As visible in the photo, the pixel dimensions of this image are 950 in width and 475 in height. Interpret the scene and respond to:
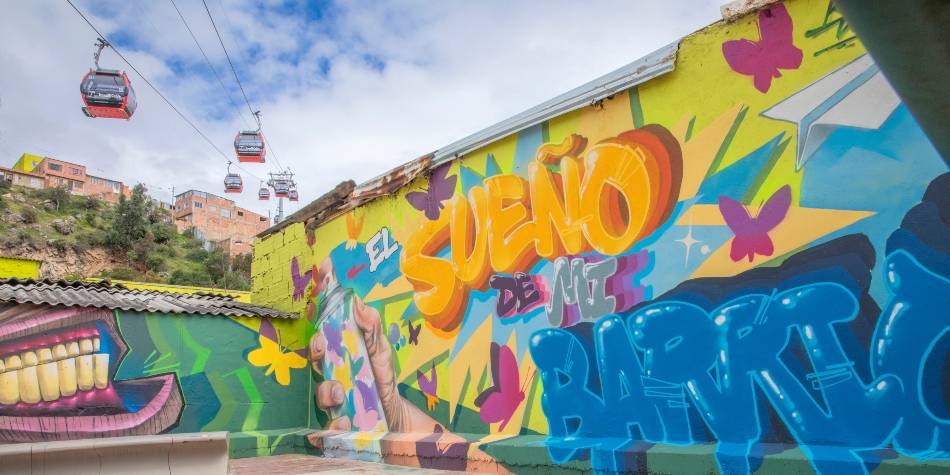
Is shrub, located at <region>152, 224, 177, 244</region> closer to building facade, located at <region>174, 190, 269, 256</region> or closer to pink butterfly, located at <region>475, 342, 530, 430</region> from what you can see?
building facade, located at <region>174, 190, 269, 256</region>

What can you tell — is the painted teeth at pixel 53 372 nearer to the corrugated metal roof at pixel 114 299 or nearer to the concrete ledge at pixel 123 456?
the corrugated metal roof at pixel 114 299

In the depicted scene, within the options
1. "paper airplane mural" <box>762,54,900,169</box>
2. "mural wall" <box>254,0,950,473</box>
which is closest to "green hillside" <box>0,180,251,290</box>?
"mural wall" <box>254,0,950,473</box>

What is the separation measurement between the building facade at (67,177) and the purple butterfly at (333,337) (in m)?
65.7

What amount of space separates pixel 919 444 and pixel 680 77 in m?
3.57

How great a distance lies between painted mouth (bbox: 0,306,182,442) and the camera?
8203mm

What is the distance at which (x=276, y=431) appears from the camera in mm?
10195

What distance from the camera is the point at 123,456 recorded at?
6.23 m

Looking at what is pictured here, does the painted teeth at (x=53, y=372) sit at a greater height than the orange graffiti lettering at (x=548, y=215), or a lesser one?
lesser

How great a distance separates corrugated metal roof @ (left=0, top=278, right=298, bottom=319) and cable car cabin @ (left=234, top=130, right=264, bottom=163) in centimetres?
539

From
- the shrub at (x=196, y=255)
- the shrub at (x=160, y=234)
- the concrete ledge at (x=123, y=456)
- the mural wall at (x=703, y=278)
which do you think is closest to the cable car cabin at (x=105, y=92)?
the mural wall at (x=703, y=278)

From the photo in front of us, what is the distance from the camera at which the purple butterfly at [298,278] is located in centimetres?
1134

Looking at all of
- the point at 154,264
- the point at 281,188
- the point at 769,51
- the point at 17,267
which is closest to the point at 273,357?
the point at 769,51

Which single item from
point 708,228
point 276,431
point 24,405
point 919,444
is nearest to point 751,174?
point 708,228

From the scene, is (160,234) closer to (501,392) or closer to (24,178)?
(24,178)
